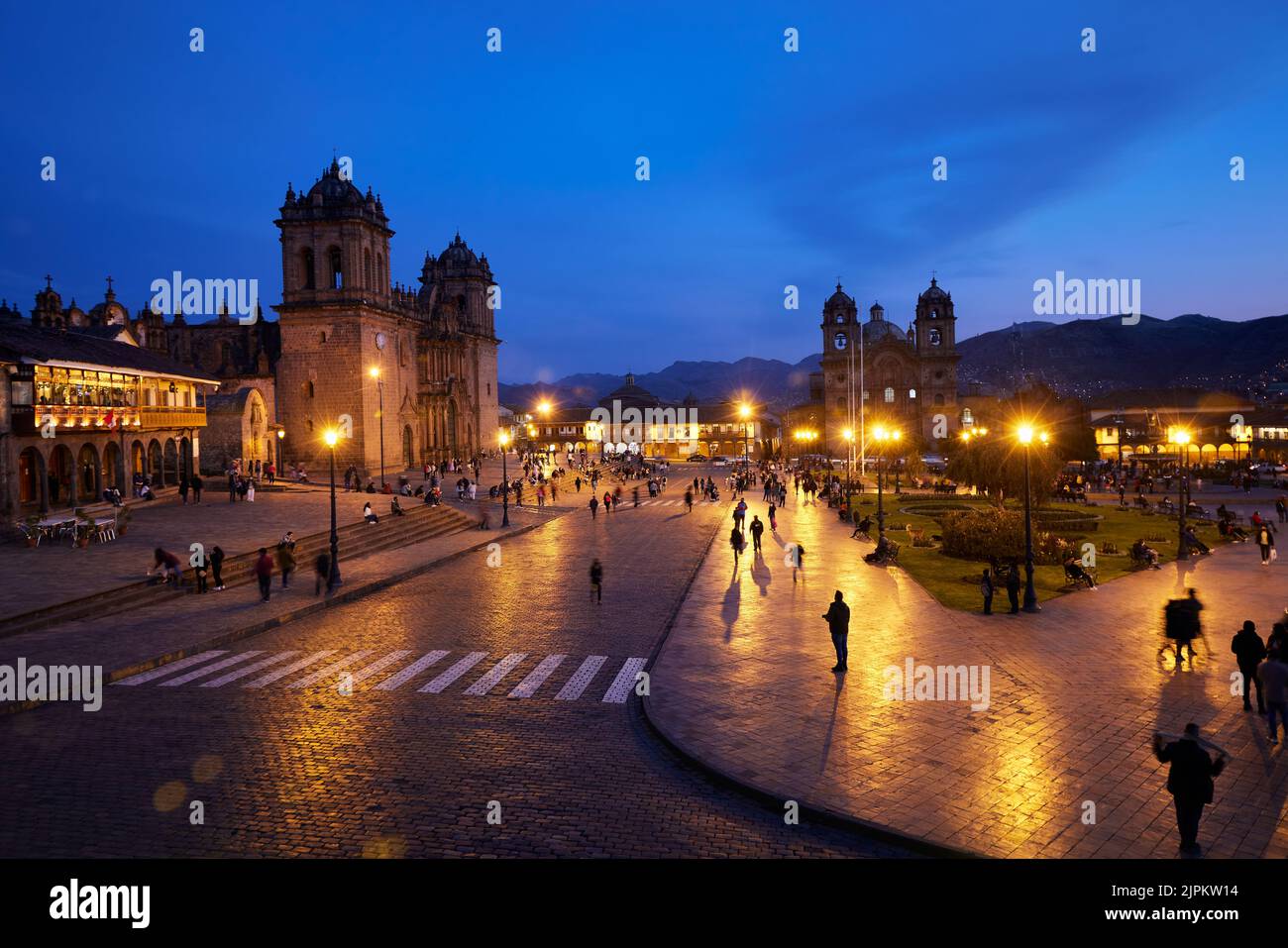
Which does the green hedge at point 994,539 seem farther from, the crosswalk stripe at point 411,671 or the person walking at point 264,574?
the person walking at point 264,574

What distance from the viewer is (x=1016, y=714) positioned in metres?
11.0

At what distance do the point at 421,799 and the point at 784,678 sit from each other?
642 centimetres

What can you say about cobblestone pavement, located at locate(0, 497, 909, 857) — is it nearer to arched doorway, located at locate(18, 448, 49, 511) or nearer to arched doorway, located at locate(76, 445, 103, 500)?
arched doorway, located at locate(18, 448, 49, 511)

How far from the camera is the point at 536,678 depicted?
1353cm

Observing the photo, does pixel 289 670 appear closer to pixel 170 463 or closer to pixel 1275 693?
pixel 1275 693

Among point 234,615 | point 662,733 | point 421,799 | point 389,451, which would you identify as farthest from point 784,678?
point 389,451

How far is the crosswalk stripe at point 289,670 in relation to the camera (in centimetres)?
1329

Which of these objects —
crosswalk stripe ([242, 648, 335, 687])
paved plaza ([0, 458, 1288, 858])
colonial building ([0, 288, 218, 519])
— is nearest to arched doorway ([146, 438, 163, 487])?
colonial building ([0, 288, 218, 519])

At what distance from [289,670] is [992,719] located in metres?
11.4

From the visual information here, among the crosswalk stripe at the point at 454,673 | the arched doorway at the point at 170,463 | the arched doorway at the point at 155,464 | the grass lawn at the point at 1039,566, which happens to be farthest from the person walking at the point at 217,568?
the arched doorway at the point at 170,463

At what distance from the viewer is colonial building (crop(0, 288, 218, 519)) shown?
26.9 m

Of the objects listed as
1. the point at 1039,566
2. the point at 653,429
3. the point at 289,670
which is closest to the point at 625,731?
the point at 289,670

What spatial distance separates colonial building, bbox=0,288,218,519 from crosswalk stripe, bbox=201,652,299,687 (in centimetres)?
1814
